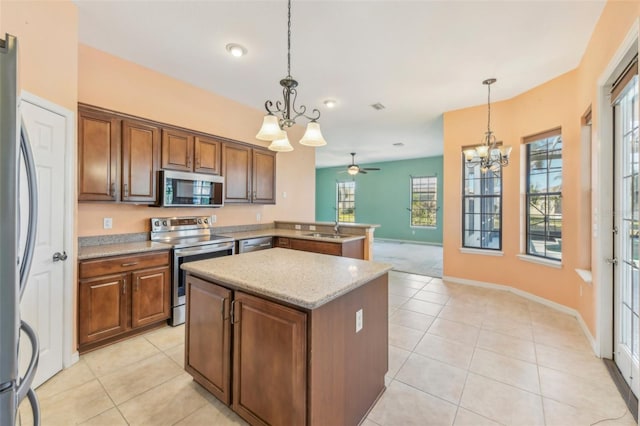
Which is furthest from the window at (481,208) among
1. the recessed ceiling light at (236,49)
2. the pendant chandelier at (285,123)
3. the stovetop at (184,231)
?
the stovetop at (184,231)

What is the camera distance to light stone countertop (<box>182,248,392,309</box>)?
1.39m

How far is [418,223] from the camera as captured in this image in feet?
31.0

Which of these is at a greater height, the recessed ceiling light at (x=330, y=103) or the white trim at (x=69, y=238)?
the recessed ceiling light at (x=330, y=103)

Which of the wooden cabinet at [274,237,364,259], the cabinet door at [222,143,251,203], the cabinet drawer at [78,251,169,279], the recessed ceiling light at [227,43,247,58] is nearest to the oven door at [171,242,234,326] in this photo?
the cabinet drawer at [78,251,169,279]

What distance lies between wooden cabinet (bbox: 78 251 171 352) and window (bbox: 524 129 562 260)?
483 centimetres

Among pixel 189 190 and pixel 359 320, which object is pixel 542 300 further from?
pixel 189 190

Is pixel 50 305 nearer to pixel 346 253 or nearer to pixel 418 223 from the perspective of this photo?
pixel 346 253

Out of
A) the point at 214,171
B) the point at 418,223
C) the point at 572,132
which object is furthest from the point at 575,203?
the point at 418,223

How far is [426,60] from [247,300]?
10.2 ft

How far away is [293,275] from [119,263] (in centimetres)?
195

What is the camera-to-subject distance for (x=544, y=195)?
389cm

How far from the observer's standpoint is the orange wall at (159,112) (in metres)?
2.92

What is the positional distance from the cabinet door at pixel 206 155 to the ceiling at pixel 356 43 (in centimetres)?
81

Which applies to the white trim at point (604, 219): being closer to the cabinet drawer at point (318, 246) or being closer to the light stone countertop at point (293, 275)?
the light stone countertop at point (293, 275)
